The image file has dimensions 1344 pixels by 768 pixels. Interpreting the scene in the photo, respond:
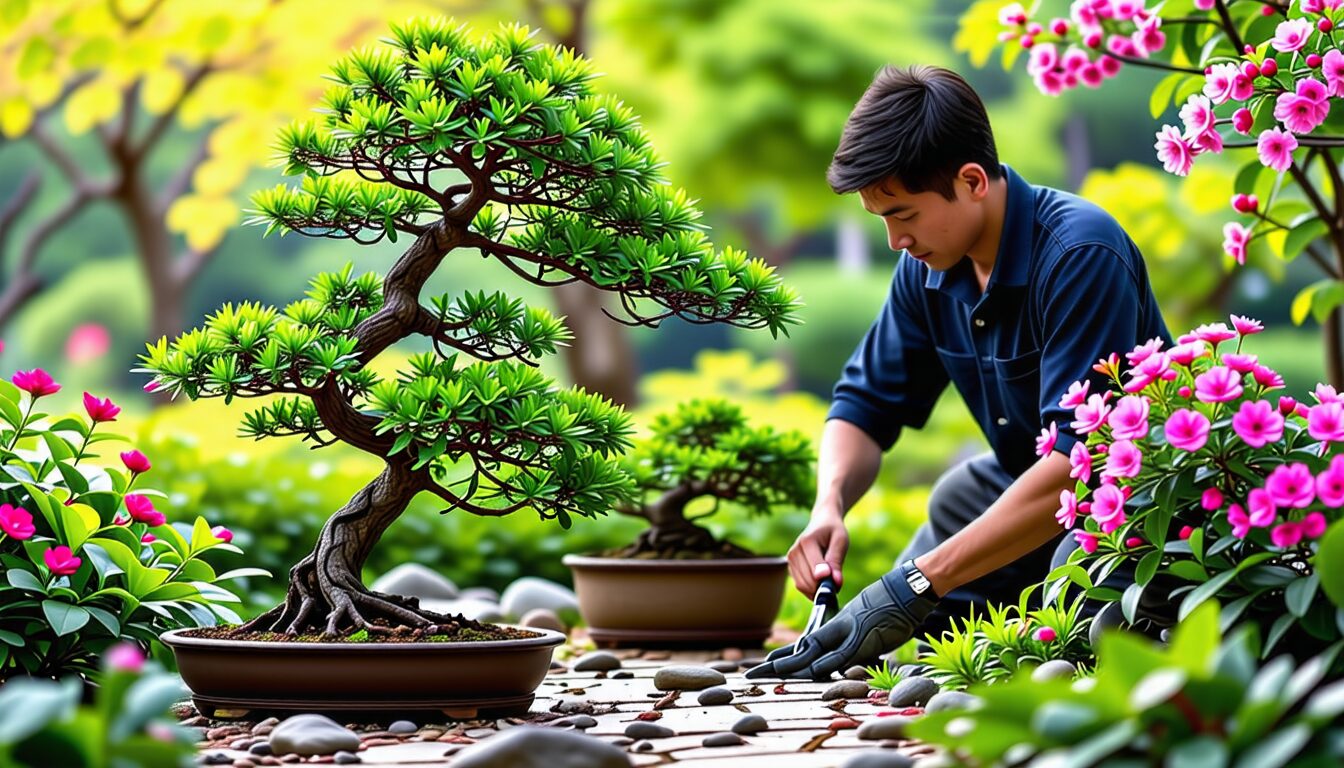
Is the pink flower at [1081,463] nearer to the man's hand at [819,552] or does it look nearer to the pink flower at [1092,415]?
the pink flower at [1092,415]

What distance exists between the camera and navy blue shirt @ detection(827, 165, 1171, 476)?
259 centimetres

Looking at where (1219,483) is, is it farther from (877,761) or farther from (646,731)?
(646,731)

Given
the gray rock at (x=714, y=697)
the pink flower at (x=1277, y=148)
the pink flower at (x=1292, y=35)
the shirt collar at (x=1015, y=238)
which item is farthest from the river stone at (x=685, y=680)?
the pink flower at (x=1292, y=35)

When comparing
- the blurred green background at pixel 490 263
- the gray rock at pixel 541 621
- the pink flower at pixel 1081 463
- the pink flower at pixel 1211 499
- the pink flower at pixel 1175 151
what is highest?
the blurred green background at pixel 490 263

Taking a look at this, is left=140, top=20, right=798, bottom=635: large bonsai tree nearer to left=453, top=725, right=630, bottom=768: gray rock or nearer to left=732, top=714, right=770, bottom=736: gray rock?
left=732, top=714, right=770, bottom=736: gray rock

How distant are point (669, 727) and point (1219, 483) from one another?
2.84 ft

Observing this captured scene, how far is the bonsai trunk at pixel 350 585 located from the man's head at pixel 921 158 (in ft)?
3.25

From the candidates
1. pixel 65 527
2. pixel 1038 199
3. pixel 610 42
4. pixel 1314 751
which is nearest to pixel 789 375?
pixel 610 42

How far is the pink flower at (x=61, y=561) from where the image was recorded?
215 cm

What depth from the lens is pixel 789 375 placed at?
12844 mm

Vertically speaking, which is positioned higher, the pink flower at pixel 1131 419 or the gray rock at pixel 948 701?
the pink flower at pixel 1131 419

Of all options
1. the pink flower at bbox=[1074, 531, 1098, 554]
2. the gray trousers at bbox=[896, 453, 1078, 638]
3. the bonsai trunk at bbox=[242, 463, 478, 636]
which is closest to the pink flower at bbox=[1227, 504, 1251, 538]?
the pink flower at bbox=[1074, 531, 1098, 554]

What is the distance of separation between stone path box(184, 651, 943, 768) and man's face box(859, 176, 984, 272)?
0.86 metres

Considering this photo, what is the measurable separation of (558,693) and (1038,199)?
4.51 ft
